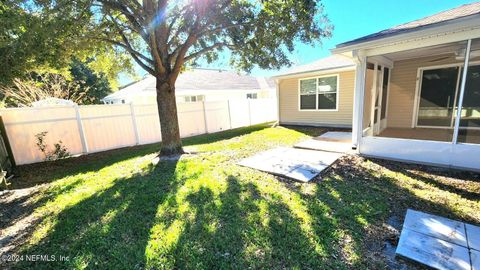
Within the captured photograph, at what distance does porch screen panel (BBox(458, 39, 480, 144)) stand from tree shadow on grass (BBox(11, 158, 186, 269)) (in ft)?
20.4

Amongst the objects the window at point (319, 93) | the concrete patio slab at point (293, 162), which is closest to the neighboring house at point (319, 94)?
the window at point (319, 93)

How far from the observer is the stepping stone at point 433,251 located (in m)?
2.28

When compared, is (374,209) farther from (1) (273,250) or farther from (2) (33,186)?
(2) (33,186)

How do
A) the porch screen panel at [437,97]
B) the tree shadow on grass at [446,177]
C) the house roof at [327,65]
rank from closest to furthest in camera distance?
the tree shadow on grass at [446,177]
the porch screen panel at [437,97]
the house roof at [327,65]

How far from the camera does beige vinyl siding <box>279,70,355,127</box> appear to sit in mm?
9758

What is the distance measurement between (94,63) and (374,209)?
32.4 feet

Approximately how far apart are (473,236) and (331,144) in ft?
15.5

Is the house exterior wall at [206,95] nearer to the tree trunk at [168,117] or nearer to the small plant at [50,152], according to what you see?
the small plant at [50,152]

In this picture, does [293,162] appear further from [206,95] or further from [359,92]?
[206,95]

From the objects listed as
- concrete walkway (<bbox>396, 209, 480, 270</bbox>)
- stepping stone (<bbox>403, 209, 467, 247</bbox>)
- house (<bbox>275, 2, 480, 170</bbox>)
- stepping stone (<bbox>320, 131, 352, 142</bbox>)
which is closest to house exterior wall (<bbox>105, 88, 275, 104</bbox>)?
house (<bbox>275, 2, 480, 170</bbox>)

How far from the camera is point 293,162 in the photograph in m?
5.64

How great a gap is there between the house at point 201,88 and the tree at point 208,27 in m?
7.04

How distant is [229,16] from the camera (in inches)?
230

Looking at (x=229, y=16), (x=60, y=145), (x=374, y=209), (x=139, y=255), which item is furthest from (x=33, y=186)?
(x=374, y=209)
